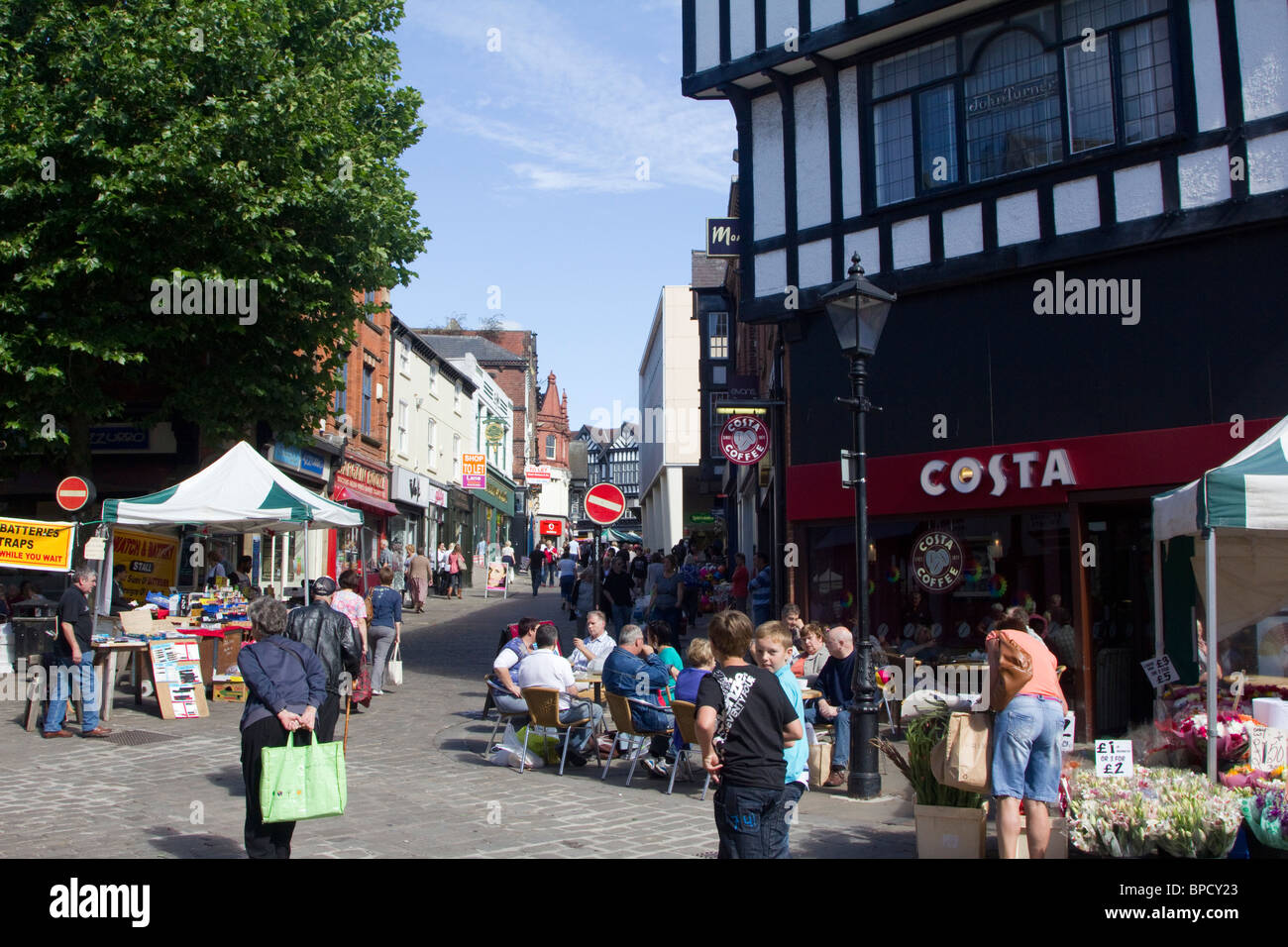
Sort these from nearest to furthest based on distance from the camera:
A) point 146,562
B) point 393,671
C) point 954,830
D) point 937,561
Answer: point 954,830 → point 937,561 → point 393,671 → point 146,562

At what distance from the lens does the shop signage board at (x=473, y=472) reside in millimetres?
42438

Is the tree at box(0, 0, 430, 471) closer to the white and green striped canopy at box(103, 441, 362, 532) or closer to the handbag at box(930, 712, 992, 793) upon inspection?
the white and green striped canopy at box(103, 441, 362, 532)

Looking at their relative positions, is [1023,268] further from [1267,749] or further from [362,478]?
[362,478]

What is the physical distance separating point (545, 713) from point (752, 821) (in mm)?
5099

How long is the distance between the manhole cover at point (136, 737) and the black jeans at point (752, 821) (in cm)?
810

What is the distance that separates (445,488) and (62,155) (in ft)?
82.9

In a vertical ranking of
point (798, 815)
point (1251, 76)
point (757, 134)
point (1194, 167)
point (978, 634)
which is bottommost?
point (798, 815)

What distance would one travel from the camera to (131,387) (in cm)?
2261

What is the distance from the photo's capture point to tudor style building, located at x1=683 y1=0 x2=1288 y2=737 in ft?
34.2

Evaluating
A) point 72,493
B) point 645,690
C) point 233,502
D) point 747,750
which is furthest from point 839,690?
point 72,493

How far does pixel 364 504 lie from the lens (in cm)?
2939

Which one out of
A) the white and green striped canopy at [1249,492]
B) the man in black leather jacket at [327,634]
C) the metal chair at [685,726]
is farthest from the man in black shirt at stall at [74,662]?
the white and green striped canopy at [1249,492]
